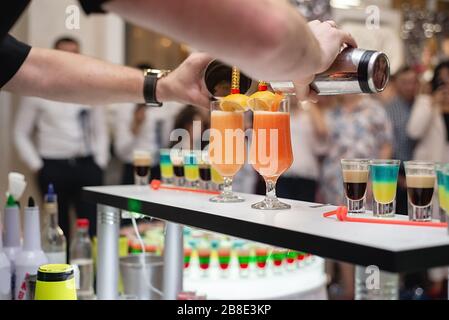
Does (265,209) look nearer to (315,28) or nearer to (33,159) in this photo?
(315,28)

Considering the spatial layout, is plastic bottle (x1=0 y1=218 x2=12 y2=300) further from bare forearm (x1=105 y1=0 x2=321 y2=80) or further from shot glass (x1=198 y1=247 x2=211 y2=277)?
bare forearm (x1=105 y1=0 x2=321 y2=80)

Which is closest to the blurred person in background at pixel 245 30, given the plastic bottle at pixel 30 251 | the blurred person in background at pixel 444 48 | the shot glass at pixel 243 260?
the plastic bottle at pixel 30 251

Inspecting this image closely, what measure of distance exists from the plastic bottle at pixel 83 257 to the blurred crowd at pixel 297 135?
1931mm

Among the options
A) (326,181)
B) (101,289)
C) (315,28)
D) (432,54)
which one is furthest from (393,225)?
(432,54)

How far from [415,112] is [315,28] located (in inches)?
160

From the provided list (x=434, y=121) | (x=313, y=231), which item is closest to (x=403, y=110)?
(x=434, y=121)

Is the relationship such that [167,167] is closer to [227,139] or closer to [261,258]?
[227,139]

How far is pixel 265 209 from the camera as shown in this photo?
1.62 metres

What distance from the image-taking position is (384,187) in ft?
5.03

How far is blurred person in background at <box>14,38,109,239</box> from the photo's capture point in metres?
5.05

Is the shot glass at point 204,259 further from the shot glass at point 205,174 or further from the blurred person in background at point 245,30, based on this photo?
the blurred person in background at point 245,30

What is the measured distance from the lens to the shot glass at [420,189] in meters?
1.43

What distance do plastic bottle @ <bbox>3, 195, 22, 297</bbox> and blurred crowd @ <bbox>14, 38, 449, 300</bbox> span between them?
2267mm

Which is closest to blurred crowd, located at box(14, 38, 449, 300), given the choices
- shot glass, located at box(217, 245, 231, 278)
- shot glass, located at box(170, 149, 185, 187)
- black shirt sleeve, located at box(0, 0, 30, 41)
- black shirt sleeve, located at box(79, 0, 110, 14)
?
shot glass, located at box(217, 245, 231, 278)
